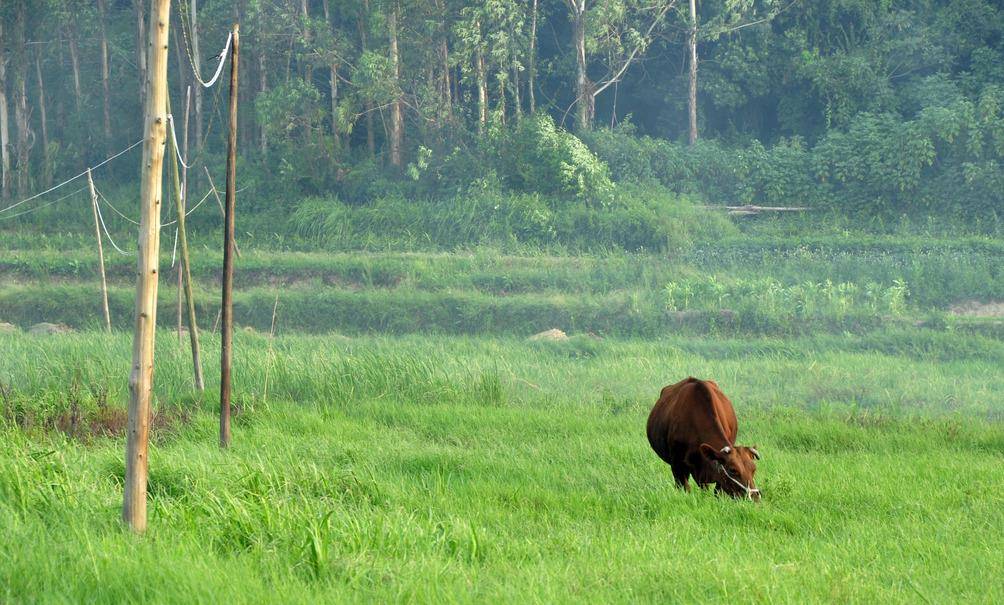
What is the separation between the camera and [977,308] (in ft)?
75.3

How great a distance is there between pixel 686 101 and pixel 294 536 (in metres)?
31.9

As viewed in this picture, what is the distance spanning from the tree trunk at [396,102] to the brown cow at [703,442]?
24753 mm

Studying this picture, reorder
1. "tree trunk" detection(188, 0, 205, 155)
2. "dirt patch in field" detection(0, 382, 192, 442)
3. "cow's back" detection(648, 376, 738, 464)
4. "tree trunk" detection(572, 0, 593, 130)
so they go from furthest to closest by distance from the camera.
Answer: "tree trunk" detection(572, 0, 593, 130) → "tree trunk" detection(188, 0, 205, 155) → "dirt patch in field" detection(0, 382, 192, 442) → "cow's back" detection(648, 376, 738, 464)

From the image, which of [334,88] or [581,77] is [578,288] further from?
[334,88]

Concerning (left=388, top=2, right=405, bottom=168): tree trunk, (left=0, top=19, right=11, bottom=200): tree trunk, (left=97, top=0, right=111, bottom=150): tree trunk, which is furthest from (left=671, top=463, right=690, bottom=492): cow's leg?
(left=97, top=0, right=111, bottom=150): tree trunk

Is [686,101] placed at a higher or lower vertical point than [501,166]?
higher

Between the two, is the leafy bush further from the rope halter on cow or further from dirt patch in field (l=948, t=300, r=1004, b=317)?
the rope halter on cow

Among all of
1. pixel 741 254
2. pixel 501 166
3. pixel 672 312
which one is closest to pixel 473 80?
pixel 501 166

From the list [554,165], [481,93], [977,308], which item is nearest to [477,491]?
[977,308]

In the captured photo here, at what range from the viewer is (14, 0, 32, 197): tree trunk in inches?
1350

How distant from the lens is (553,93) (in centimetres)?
3688

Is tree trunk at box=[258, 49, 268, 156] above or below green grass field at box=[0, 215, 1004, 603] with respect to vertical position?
above

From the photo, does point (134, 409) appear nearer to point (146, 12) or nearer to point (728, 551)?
point (728, 551)

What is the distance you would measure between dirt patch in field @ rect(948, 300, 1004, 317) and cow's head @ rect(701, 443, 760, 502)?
1713 centimetres
